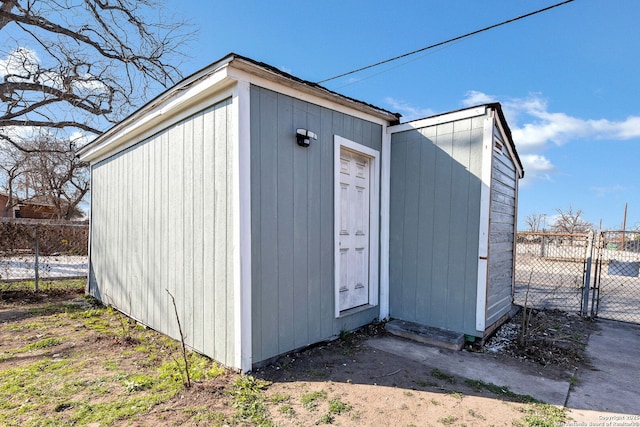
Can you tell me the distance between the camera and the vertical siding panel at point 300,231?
3.01m

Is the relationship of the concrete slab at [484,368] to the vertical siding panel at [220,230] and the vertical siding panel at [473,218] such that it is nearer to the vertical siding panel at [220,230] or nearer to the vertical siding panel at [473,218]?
the vertical siding panel at [473,218]

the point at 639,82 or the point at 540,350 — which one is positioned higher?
the point at 639,82

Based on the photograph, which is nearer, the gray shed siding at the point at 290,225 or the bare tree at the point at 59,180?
the gray shed siding at the point at 290,225

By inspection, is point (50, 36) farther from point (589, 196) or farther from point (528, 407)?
point (589, 196)

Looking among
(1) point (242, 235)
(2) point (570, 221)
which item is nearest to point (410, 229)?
(1) point (242, 235)

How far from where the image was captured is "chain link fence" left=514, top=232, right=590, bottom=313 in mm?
5352

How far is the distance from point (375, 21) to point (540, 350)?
5.59 m

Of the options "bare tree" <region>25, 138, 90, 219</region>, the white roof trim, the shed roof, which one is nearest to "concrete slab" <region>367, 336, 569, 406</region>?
the white roof trim

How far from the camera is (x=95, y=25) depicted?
26.6ft

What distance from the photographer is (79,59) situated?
8.50 m

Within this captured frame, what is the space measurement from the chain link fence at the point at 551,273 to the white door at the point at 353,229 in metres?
2.35

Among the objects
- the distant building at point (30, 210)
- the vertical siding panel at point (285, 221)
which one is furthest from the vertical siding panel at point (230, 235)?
the distant building at point (30, 210)

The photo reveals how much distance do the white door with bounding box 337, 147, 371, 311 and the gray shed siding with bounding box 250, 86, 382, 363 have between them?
0.77 feet

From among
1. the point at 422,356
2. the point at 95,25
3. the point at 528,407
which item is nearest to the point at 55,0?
the point at 95,25
